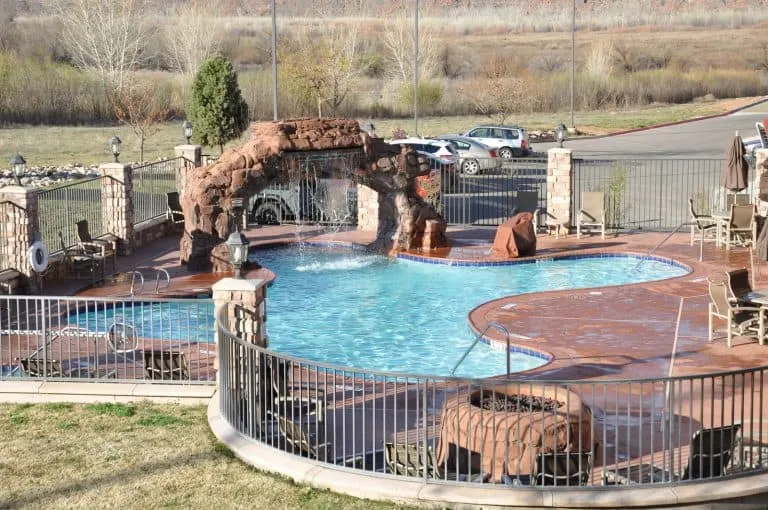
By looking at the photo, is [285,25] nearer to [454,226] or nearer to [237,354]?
[454,226]

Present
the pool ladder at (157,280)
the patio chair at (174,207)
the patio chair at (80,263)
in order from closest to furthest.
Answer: the pool ladder at (157,280) < the patio chair at (80,263) < the patio chair at (174,207)

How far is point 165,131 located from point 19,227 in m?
38.4

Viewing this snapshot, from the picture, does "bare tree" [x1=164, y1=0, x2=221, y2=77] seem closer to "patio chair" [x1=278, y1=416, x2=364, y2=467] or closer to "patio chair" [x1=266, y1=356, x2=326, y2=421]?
"patio chair" [x1=266, y1=356, x2=326, y2=421]

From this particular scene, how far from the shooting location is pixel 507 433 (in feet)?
34.1

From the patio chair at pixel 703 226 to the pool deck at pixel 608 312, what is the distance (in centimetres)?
31

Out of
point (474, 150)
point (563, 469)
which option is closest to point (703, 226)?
point (563, 469)

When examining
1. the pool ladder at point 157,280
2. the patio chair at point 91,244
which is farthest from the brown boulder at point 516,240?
the patio chair at point 91,244

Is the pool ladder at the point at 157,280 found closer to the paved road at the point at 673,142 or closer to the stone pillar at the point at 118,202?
the stone pillar at the point at 118,202

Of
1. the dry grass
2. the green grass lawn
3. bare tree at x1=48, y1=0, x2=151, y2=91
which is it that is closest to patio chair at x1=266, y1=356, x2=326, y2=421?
the dry grass

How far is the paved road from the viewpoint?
46.3 m

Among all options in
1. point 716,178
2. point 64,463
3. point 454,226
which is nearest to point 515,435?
point 64,463

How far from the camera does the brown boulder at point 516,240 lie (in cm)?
2388

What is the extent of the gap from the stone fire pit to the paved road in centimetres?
3499

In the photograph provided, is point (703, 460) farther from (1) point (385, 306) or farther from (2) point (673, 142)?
(2) point (673, 142)
